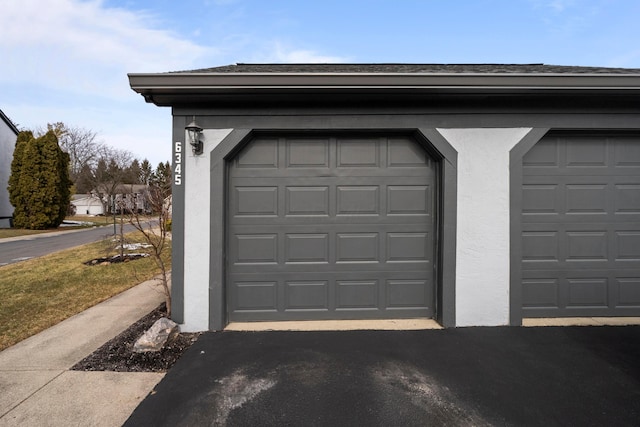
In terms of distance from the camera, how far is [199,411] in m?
2.22

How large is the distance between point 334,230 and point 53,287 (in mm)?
5829

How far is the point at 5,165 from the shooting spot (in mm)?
20625

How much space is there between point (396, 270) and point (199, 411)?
8.59 feet

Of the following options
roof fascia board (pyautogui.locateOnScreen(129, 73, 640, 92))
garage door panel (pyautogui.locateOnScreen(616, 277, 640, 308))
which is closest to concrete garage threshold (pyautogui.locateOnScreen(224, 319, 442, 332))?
garage door panel (pyautogui.locateOnScreen(616, 277, 640, 308))

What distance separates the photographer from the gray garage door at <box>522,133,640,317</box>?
3770 millimetres

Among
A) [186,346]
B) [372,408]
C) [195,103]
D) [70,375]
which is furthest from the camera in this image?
[195,103]

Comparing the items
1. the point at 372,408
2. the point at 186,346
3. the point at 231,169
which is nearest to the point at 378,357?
the point at 372,408

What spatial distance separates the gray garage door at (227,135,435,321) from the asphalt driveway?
470 millimetres

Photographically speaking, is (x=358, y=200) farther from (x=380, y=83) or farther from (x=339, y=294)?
(x=380, y=83)

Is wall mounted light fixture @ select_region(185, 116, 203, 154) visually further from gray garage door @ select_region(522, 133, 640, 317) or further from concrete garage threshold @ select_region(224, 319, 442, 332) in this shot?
gray garage door @ select_region(522, 133, 640, 317)

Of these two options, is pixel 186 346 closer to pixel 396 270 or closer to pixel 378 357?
pixel 378 357

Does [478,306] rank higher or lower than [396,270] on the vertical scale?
lower

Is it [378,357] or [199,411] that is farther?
[378,357]

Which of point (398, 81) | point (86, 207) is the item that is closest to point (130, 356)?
point (398, 81)
